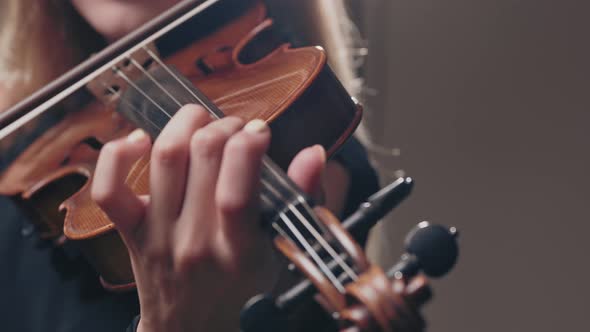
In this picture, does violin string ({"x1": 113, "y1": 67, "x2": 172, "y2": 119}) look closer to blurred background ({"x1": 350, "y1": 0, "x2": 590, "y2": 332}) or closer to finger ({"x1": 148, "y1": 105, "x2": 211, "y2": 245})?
finger ({"x1": 148, "y1": 105, "x2": 211, "y2": 245})

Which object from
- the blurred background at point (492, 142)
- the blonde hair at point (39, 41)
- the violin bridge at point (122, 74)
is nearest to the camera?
the violin bridge at point (122, 74)

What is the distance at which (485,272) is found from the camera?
3.39 feet

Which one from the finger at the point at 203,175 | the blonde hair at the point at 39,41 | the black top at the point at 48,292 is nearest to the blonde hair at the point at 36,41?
the blonde hair at the point at 39,41

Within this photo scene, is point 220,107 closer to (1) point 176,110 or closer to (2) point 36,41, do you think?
(1) point 176,110

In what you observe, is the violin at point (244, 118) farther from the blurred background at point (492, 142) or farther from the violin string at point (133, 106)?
the blurred background at point (492, 142)

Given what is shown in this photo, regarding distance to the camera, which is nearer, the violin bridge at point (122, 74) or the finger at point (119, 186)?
the finger at point (119, 186)

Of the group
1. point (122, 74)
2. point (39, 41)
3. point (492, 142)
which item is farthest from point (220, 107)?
point (492, 142)

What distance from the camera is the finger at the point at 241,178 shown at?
0.91 feet

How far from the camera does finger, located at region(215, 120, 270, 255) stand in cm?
28

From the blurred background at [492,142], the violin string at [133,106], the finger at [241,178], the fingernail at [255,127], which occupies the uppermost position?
the fingernail at [255,127]

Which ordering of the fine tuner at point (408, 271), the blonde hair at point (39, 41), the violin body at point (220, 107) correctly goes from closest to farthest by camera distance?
the fine tuner at point (408, 271) → the violin body at point (220, 107) → the blonde hair at point (39, 41)

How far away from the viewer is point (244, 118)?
1.35 feet

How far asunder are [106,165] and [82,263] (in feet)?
0.83

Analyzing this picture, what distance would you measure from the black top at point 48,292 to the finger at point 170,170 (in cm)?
16
